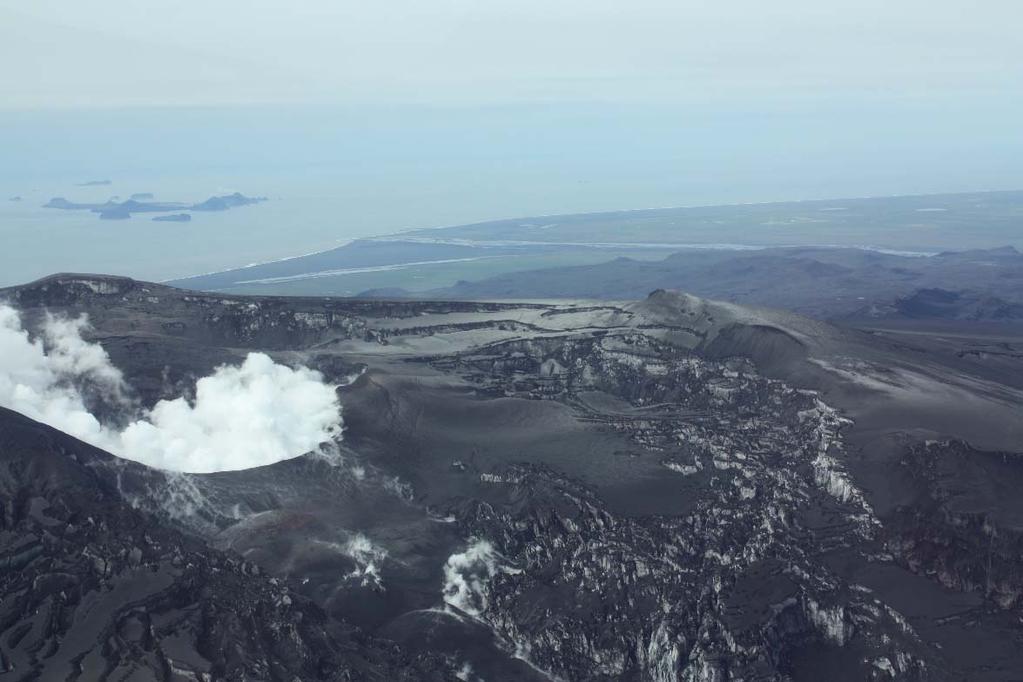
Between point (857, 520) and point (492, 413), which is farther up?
point (492, 413)

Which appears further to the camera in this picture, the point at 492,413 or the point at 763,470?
the point at 492,413

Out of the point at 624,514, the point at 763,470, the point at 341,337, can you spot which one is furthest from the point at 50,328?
the point at 763,470

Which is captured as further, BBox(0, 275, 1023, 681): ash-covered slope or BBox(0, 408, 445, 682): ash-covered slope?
BBox(0, 275, 1023, 681): ash-covered slope

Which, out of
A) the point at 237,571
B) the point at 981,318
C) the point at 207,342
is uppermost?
the point at 207,342

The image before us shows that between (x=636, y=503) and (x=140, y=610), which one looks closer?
(x=140, y=610)

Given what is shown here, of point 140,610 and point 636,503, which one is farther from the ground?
point 140,610

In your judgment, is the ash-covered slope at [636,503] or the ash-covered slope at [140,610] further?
the ash-covered slope at [636,503]

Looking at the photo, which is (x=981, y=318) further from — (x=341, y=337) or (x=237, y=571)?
(x=237, y=571)

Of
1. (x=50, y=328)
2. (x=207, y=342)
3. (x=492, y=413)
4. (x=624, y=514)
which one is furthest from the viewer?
(x=207, y=342)
